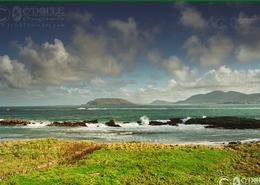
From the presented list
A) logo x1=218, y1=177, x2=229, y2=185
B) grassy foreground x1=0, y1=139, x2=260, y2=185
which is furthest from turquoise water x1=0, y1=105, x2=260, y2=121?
logo x1=218, y1=177, x2=229, y2=185

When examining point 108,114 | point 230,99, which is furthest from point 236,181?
point 230,99

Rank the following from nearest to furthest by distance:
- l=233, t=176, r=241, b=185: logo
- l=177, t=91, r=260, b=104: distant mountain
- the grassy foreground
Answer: the grassy foreground
l=233, t=176, r=241, b=185: logo
l=177, t=91, r=260, b=104: distant mountain

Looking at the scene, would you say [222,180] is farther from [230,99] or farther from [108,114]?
[230,99]

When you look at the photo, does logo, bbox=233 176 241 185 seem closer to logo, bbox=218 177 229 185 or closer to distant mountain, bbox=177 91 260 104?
logo, bbox=218 177 229 185

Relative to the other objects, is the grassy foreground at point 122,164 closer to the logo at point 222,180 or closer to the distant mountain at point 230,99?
the logo at point 222,180

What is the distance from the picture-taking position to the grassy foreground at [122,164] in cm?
1694

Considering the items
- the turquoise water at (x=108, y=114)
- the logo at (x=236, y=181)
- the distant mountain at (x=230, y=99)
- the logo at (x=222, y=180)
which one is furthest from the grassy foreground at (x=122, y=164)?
the distant mountain at (x=230, y=99)

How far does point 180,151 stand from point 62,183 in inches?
324

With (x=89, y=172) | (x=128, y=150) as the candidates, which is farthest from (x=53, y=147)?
(x=89, y=172)

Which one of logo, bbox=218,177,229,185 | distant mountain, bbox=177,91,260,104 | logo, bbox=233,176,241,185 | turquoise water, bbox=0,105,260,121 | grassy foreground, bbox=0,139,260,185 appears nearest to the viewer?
grassy foreground, bbox=0,139,260,185

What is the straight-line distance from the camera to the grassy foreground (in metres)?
16.9

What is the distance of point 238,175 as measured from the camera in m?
17.9

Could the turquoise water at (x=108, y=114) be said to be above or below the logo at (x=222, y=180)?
above

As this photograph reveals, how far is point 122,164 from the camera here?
19.0 metres
